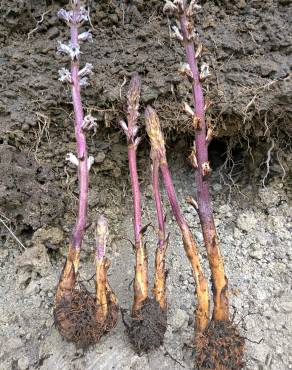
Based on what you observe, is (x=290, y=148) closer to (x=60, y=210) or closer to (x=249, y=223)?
(x=249, y=223)

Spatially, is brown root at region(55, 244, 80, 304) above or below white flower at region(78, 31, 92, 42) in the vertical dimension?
below

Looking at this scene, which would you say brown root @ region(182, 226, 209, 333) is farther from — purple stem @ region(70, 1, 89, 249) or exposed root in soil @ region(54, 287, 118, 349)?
purple stem @ region(70, 1, 89, 249)

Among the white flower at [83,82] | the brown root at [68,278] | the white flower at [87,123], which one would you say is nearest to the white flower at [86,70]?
the white flower at [83,82]

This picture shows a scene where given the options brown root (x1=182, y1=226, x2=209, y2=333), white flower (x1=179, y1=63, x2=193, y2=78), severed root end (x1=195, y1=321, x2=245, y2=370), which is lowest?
severed root end (x1=195, y1=321, x2=245, y2=370)

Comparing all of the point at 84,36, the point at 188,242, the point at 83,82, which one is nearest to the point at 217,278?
the point at 188,242

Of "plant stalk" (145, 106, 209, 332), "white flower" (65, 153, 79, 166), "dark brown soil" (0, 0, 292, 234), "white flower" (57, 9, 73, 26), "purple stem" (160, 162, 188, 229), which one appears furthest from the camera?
"dark brown soil" (0, 0, 292, 234)

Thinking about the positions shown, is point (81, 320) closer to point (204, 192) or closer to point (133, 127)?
point (204, 192)

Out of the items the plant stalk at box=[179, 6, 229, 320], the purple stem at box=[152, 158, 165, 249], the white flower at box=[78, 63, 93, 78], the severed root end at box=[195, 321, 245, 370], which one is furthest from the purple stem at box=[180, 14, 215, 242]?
the white flower at box=[78, 63, 93, 78]
